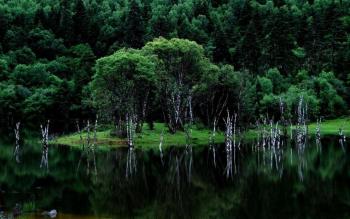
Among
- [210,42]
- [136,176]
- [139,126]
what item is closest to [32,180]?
[136,176]

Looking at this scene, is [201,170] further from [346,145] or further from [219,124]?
[219,124]

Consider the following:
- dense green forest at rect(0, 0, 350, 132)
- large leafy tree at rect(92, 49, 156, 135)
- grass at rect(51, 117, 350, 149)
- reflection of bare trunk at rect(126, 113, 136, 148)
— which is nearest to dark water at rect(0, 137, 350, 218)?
reflection of bare trunk at rect(126, 113, 136, 148)

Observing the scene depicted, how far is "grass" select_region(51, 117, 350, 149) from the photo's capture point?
102 meters

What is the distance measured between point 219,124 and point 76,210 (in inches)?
3192

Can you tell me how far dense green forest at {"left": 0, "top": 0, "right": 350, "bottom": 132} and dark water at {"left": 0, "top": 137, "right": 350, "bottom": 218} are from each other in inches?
1077

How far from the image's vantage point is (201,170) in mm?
64938

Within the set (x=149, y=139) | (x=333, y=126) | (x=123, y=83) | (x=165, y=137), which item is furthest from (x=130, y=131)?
(x=333, y=126)

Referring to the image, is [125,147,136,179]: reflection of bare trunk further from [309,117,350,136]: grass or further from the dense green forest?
[309,117,350,136]: grass

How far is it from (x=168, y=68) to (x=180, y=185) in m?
61.4

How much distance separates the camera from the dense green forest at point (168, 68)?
110m

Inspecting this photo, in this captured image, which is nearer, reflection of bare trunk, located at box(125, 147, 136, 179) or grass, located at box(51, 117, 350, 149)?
reflection of bare trunk, located at box(125, 147, 136, 179)

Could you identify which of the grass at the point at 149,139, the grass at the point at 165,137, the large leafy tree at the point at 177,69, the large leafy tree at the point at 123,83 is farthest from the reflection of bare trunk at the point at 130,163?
the large leafy tree at the point at 177,69

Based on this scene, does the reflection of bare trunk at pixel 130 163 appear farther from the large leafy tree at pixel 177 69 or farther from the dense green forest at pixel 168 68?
the large leafy tree at pixel 177 69

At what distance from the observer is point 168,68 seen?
112375 millimetres
